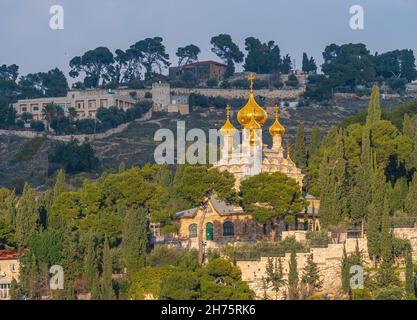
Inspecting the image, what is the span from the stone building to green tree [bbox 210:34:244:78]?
3.63 ft

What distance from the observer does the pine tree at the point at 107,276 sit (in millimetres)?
58906

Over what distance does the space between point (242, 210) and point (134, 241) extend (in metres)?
6.73

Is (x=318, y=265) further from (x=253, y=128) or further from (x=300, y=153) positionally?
(x=300, y=153)

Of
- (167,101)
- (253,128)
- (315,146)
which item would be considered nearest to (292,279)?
(253,128)

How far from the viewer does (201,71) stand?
13688cm

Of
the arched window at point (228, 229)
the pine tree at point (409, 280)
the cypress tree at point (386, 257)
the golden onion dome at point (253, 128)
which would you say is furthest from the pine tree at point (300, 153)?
the pine tree at point (409, 280)

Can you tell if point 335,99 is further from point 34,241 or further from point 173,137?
point 34,241

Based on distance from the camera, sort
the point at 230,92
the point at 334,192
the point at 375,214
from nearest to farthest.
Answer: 1. the point at 375,214
2. the point at 334,192
3. the point at 230,92

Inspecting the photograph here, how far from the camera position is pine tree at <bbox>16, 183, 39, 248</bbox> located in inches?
2584

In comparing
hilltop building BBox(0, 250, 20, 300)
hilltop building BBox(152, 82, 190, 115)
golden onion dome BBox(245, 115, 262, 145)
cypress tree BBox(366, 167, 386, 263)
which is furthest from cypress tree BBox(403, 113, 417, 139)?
hilltop building BBox(152, 82, 190, 115)

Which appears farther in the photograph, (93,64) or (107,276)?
(93,64)

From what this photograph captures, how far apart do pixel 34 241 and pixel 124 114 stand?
53.3 m

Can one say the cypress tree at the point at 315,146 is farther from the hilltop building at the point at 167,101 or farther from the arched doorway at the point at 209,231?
the hilltop building at the point at 167,101

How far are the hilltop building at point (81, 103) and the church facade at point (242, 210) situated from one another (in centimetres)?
4581
